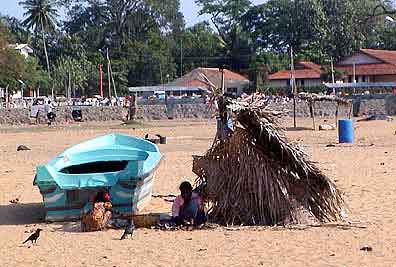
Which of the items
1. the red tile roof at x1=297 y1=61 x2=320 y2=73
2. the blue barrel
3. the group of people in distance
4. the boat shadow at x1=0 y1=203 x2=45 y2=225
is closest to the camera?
the group of people in distance

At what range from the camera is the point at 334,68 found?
8444 cm

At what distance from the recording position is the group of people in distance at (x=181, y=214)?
11.9 meters

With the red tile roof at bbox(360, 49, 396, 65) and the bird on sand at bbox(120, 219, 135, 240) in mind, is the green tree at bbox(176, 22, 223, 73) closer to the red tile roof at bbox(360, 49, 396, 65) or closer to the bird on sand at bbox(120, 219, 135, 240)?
the red tile roof at bbox(360, 49, 396, 65)

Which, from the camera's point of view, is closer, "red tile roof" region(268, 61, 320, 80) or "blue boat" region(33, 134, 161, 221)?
"blue boat" region(33, 134, 161, 221)

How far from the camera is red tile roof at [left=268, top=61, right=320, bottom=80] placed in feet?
275

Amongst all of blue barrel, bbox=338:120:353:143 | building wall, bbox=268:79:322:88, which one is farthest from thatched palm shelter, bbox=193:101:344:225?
building wall, bbox=268:79:322:88

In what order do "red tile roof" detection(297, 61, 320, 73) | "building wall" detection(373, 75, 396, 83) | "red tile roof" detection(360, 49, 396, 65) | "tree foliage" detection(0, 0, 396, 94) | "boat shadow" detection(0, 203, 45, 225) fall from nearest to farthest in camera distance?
"boat shadow" detection(0, 203, 45, 225), "red tile roof" detection(360, 49, 396, 65), "building wall" detection(373, 75, 396, 83), "red tile roof" detection(297, 61, 320, 73), "tree foliage" detection(0, 0, 396, 94)

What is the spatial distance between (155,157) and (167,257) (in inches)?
179

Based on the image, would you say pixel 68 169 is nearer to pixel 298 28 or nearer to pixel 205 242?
pixel 205 242

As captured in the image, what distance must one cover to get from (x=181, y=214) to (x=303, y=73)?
73686 millimetres

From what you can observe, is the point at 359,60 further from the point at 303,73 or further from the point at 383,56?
the point at 303,73

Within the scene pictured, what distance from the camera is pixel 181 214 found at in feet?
39.1

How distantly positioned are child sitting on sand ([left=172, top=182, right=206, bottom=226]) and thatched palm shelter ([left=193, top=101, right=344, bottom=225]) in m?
0.43

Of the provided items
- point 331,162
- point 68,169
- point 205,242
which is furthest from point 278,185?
point 331,162
